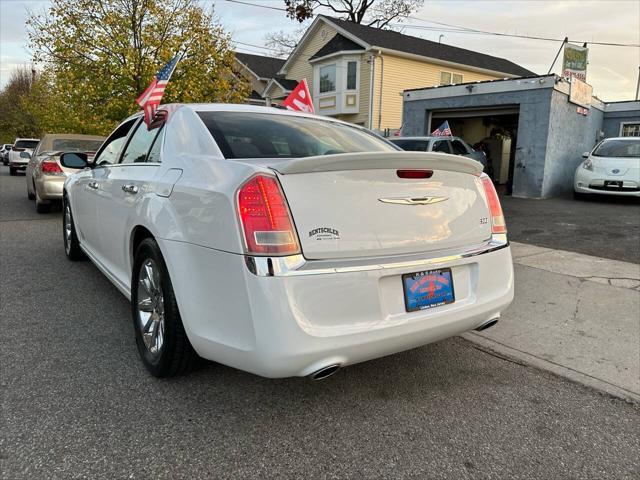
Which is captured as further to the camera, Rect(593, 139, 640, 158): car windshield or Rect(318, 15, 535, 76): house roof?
Rect(318, 15, 535, 76): house roof

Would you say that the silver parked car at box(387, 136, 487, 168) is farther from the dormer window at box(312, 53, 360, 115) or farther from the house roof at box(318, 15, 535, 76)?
the house roof at box(318, 15, 535, 76)

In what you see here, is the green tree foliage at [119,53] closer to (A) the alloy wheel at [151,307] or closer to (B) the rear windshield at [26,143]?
(A) the alloy wheel at [151,307]

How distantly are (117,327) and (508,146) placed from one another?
18381mm

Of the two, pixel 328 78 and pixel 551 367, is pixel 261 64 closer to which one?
pixel 328 78

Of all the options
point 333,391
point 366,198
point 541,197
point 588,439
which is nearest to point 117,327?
point 333,391

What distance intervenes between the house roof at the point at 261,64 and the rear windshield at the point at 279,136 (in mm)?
29374

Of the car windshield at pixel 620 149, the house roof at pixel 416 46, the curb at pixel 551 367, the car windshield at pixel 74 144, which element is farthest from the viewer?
the house roof at pixel 416 46

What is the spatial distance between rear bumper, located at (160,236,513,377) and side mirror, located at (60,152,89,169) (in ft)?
8.98

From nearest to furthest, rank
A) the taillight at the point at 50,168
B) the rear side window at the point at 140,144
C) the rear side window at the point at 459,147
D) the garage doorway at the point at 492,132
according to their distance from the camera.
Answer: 1. the rear side window at the point at 140,144
2. the taillight at the point at 50,168
3. the rear side window at the point at 459,147
4. the garage doorway at the point at 492,132

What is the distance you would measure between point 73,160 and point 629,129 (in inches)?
757

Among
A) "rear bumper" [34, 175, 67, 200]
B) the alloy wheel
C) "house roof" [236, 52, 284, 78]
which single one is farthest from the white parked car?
"house roof" [236, 52, 284, 78]

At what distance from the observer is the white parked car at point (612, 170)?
11.6 metres

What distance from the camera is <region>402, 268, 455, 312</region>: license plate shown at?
Answer: 7.83ft

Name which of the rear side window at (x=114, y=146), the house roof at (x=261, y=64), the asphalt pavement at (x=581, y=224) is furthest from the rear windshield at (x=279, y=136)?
the house roof at (x=261, y=64)
